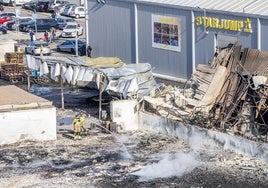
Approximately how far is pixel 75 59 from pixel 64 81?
1.47 m

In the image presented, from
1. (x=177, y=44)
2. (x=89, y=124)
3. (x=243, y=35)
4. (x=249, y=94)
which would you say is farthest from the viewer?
(x=177, y=44)

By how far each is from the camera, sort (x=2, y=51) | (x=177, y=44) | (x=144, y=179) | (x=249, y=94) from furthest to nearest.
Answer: (x=2, y=51) → (x=177, y=44) → (x=249, y=94) → (x=144, y=179)

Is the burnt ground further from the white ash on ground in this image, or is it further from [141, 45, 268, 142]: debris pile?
[141, 45, 268, 142]: debris pile

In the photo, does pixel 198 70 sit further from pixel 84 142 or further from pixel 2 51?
pixel 2 51

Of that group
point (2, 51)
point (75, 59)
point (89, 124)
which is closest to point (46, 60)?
point (75, 59)

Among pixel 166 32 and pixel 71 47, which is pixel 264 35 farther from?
pixel 71 47

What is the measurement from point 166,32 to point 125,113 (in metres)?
10.7

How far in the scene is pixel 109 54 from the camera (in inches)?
1716

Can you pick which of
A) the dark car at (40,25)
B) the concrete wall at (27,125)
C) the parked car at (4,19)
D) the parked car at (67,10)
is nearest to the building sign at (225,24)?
the concrete wall at (27,125)

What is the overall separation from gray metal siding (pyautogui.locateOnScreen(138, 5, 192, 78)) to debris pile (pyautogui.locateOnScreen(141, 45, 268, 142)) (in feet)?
22.4

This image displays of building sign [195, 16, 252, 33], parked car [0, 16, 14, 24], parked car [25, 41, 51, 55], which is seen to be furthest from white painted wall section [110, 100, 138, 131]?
parked car [0, 16, 14, 24]

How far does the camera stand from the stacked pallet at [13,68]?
39.8 m

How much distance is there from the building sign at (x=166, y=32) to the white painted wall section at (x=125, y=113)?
9.52 m

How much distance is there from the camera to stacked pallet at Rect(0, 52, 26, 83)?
39.8 meters
